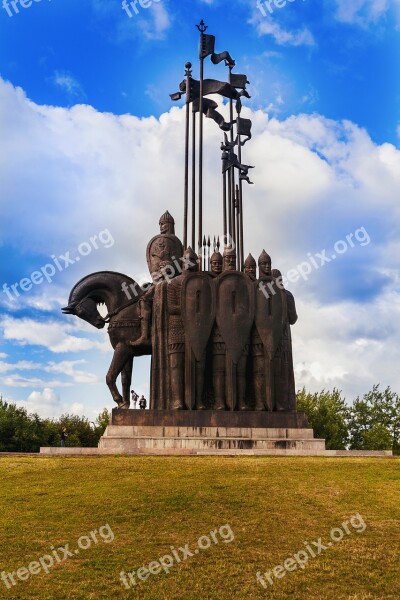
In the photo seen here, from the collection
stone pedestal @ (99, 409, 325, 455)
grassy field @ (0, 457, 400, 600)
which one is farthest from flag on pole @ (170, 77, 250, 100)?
grassy field @ (0, 457, 400, 600)

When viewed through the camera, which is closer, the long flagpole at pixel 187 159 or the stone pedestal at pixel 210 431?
the stone pedestal at pixel 210 431

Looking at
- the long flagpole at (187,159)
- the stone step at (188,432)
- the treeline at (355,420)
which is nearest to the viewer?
the stone step at (188,432)

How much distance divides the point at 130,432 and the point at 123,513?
788 cm

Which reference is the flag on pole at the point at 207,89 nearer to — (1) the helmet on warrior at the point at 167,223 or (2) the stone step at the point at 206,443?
(1) the helmet on warrior at the point at 167,223

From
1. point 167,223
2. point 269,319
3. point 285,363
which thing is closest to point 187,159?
point 167,223

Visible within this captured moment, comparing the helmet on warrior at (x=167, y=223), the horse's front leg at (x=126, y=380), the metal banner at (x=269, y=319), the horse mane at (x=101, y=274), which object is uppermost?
the helmet on warrior at (x=167, y=223)

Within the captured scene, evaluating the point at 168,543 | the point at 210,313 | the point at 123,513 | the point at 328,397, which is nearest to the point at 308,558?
the point at 168,543

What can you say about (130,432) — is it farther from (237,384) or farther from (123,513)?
(123,513)

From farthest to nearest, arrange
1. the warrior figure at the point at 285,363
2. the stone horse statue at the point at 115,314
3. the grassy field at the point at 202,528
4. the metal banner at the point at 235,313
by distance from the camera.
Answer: the stone horse statue at the point at 115,314 → the warrior figure at the point at 285,363 → the metal banner at the point at 235,313 → the grassy field at the point at 202,528

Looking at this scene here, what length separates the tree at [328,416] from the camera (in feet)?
124

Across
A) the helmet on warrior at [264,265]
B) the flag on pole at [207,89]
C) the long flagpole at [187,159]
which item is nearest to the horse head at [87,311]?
the long flagpole at [187,159]

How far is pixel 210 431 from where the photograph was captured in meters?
18.2

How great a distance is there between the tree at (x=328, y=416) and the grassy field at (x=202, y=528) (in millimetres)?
23965

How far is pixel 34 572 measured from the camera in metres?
8.39
